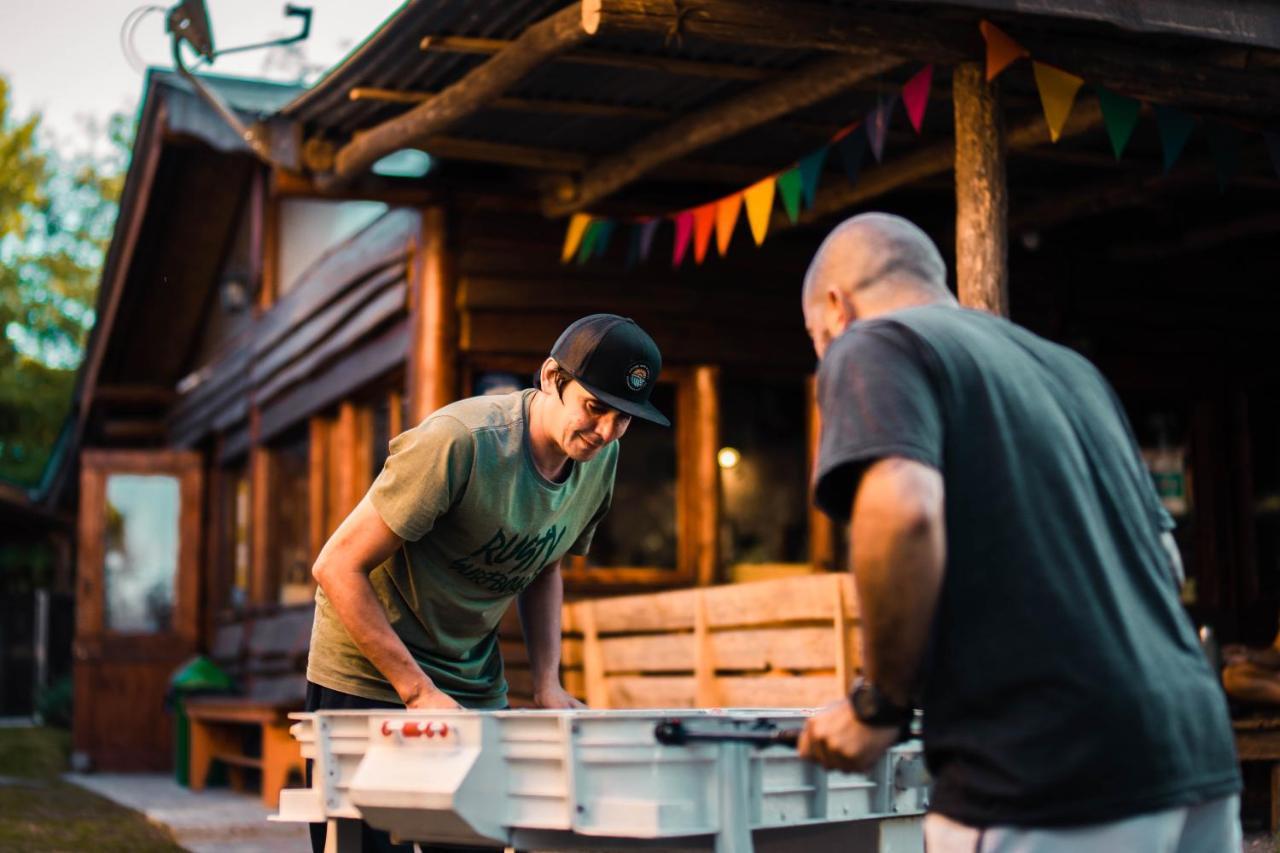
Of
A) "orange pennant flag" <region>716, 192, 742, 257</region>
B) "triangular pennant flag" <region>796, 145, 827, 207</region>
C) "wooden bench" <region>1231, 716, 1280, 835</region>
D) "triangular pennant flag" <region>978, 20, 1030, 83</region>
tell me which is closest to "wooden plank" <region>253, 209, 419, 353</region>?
"orange pennant flag" <region>716, 192, 742, 257</region>

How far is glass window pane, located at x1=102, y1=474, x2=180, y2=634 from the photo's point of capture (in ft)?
53.4

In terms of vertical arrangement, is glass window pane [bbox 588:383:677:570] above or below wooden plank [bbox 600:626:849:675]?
above

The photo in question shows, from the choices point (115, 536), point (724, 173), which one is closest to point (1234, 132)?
point (724, 173)

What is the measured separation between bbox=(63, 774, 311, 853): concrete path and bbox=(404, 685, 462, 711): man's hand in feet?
16.2

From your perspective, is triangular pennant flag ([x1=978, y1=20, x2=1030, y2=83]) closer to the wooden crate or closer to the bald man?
the wooden crate

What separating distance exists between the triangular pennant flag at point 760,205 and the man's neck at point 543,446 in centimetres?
386

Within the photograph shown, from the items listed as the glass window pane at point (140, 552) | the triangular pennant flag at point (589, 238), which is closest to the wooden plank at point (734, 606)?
the triangular pennant flag at point (589, 238)

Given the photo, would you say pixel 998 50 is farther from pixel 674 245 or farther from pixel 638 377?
pixel 674 245

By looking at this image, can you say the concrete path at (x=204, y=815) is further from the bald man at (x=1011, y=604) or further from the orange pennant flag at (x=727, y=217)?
the bald man at (x=1011, y=604)

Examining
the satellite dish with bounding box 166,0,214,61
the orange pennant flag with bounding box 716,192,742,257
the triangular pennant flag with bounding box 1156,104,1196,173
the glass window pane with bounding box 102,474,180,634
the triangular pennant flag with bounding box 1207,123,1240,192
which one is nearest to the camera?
the triangular pennant flag with bounding box 1156,104,1196,173

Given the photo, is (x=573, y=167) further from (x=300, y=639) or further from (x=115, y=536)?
(x=115, y=536)

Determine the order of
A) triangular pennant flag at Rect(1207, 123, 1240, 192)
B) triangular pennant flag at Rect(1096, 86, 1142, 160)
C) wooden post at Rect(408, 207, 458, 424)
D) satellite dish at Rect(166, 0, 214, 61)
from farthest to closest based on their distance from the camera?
wooden post at Rect(408, 207, 458, 424)
satellite dish at Rect(166, 0, 214, 61)
triangular pennant flag at Rect(1207, 123, 1240, 192)
triangular pennant flag at Rect(1096, 86, 1142, 160)

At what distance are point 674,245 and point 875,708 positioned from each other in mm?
8109

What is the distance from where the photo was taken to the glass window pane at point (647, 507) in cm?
1066
